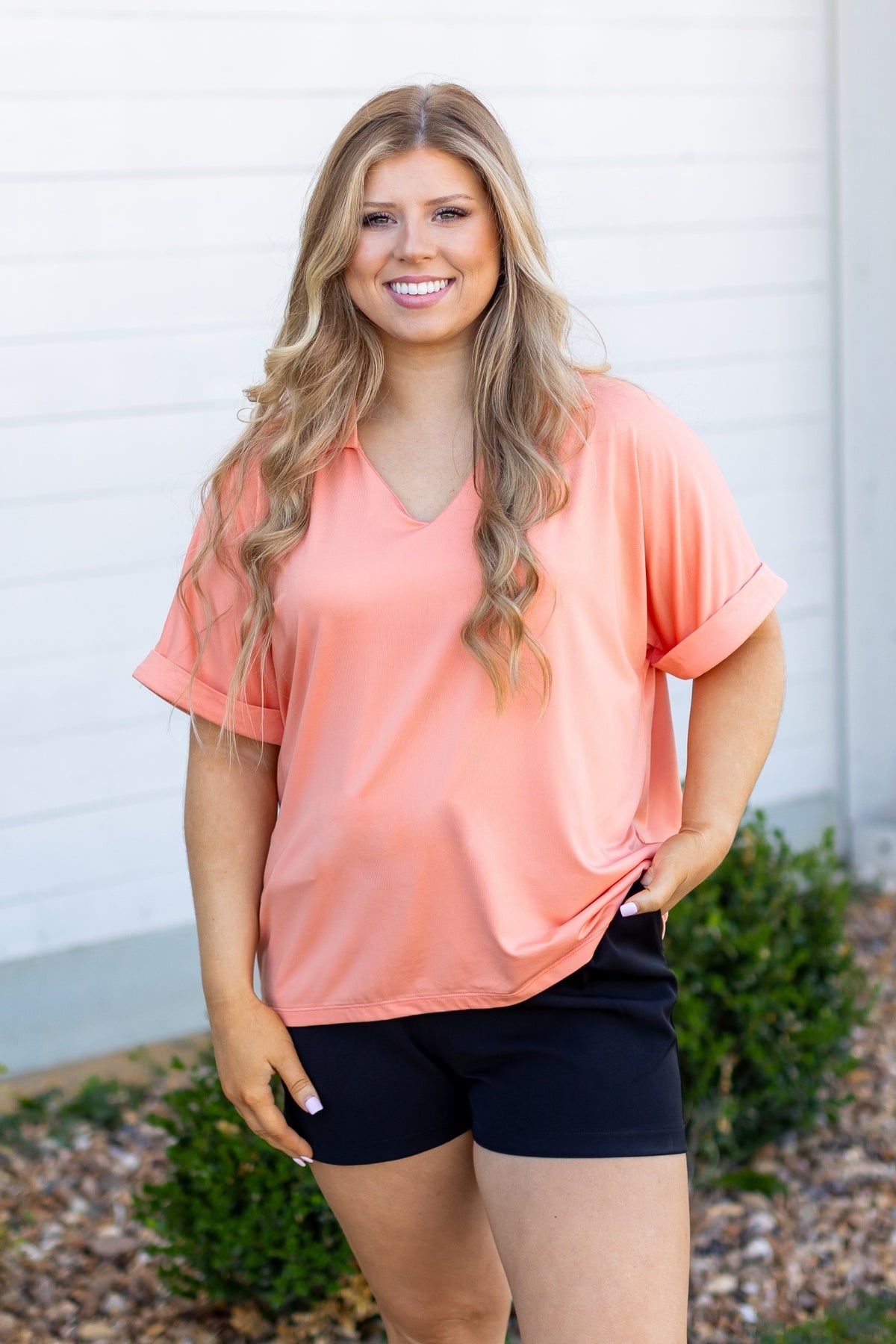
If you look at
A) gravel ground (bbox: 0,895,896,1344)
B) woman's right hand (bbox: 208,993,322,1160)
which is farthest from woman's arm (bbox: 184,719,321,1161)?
gravel ground (bbox: 0,895,896,1344)

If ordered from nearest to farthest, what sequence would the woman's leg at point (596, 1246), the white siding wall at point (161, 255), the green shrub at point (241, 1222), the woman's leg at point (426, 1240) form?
the woman's leg at point (596, 1246) → the woman's leg at point (426, 1240) → the green shrub at point (241, 1222) → the white siding wall at point (161, 255)

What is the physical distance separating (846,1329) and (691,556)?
166 cm

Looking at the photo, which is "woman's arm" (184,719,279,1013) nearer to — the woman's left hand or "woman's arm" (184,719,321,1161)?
"woman's arm" (184,719,321,1161)

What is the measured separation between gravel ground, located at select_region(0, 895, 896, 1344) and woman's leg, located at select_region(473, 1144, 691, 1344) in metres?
1.02

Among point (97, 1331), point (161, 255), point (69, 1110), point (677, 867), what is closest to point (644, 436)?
point (677, 867)

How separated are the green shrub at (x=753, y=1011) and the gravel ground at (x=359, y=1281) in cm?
10

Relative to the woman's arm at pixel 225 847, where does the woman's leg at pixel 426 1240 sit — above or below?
below

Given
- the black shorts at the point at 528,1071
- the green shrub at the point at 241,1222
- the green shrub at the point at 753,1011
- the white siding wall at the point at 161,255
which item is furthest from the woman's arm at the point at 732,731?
the white siding wall at the point at 161,255

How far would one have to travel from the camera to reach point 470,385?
1754mm

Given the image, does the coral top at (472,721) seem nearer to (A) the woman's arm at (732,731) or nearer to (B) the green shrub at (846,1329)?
(A) the woman's arm at (732,731)

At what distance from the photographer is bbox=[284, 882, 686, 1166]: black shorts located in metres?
1.58

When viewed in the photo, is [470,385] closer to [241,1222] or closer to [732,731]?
[732,731]

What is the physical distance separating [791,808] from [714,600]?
3.22m

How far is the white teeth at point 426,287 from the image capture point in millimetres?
1697
